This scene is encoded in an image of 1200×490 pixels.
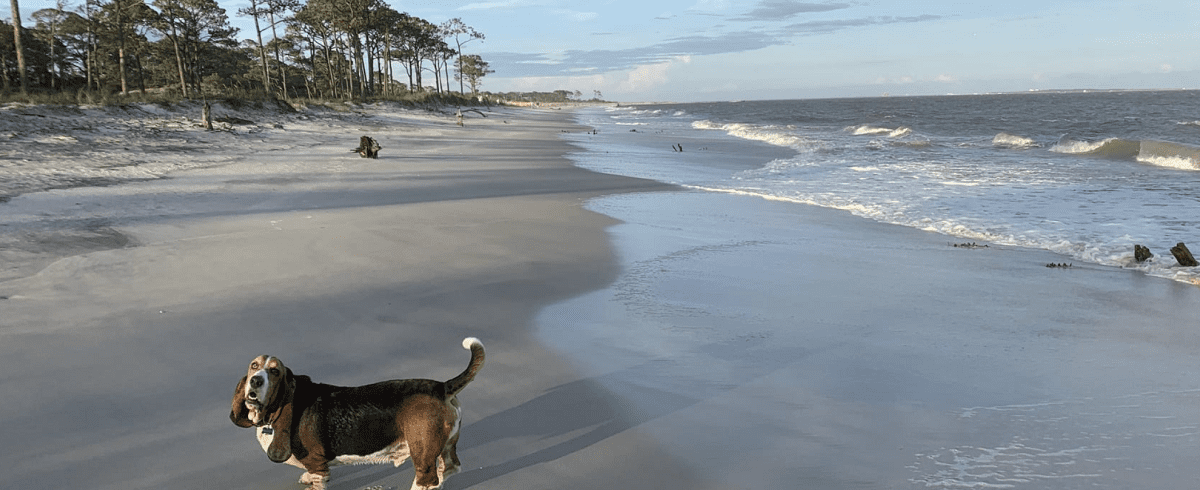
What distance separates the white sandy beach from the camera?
2811 mm

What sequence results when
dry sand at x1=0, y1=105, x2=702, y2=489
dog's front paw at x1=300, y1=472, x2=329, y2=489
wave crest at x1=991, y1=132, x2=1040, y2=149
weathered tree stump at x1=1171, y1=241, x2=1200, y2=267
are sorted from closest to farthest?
dog's front paw at x1=300, y1=472, x2=329, y2=489, dry sand at x1=0, y1=105, x2=702, y2=489, weathered tree stump at x1=1171, y1=241, x2=1200, y2=267, wave crest at x1=991, y1=132, x2=1040, y2=149

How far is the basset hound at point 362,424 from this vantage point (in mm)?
2357

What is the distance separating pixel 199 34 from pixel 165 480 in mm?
44449

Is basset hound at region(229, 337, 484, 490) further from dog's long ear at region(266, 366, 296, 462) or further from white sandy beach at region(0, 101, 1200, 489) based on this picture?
white sandy beach at region(0, 101, 1200, 489)

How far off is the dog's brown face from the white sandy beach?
0.46 metres

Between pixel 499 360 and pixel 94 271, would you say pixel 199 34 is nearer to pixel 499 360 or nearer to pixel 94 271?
pixel 94 271

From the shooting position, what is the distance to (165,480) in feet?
8.41

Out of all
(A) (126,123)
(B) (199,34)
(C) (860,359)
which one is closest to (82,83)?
(B) (199,34)

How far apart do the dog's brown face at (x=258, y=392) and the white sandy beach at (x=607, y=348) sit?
46 cm

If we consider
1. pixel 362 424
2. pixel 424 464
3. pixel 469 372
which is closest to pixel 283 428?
pixel 362 424

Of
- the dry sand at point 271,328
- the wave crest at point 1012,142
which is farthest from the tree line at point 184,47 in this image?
the wave crest at point 1012,142

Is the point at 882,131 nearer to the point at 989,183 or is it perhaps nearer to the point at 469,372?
the point at 989,183

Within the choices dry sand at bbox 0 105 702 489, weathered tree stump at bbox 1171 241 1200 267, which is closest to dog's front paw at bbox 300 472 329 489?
dry sand at bbox 0 105 702 489

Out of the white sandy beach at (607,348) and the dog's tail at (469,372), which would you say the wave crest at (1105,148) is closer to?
the white sandy beach at (607,348)
